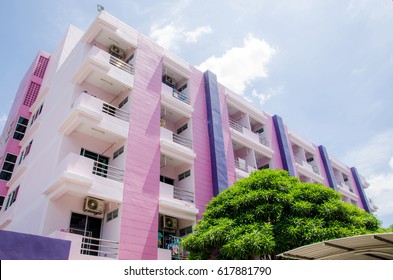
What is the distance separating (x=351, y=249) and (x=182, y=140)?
10.1m

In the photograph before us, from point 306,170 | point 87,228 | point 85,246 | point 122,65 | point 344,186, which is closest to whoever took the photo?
point 85,246

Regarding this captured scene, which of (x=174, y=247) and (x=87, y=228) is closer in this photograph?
(x=87, y=228)

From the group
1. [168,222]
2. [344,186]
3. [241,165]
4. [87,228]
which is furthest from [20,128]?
[344,186]

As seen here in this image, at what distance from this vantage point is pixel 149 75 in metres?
15.5

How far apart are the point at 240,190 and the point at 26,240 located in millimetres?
6686

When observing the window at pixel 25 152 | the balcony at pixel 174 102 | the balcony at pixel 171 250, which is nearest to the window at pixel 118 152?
the balcony at pixel 174 102

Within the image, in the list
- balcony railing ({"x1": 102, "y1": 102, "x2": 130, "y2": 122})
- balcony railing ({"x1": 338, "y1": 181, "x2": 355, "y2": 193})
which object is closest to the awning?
balcony railing ({"x1": 102, "y1": 102, "x2": 130, "y2": 122})

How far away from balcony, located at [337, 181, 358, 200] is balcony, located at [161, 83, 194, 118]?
16.6 m

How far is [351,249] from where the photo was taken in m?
6.93

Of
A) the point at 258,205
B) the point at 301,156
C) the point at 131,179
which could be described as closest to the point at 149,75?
→ the point at 131,179

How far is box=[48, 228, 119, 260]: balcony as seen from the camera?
9508 millimetres

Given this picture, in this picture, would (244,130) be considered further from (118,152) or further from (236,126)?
(118,152)

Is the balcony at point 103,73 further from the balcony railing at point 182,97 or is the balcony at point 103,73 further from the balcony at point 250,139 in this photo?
the balcony at point 250,139
